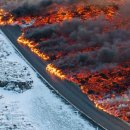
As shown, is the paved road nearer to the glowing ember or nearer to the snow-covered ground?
the glowing ember

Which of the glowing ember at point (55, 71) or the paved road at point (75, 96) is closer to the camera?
the paved road at point (75, 96)

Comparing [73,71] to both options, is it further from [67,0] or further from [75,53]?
[67,0]

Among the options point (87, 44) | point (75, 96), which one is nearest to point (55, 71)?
point (75, 96)

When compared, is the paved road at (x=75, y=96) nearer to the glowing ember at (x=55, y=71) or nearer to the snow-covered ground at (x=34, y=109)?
the glowing ember at (x=55, y=71)

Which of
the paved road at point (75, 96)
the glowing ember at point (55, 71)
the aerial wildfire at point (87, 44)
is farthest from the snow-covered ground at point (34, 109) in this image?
the aerial wildfire at point (87, 44)

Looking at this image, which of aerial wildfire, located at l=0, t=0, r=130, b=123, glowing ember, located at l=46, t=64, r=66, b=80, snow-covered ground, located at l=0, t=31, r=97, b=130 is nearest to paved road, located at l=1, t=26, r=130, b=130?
glowing ember, located at l=46, t=64, r=66, b=80

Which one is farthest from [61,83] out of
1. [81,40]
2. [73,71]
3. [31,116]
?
[81,40]
